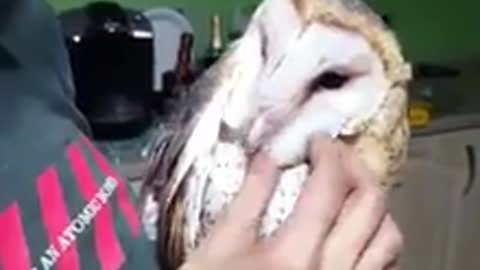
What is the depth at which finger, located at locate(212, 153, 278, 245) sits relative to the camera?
0.56 m

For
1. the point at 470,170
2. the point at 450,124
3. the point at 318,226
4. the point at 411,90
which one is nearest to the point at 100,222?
the point at 318,226

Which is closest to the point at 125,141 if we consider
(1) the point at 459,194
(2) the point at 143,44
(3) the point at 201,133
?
(2) the point at 143,44

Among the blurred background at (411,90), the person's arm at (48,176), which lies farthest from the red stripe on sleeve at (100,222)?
the blurred background at (411,90)

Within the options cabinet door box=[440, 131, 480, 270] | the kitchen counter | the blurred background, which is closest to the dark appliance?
the blurred background

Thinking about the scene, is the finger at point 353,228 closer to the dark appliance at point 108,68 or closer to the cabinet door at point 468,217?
the dark appliance at point 108,68

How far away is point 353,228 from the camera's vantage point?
58 centimetres

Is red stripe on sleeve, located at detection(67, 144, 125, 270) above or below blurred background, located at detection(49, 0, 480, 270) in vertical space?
above

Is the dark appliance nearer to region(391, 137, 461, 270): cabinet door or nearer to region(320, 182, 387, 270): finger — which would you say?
region(391, 137, 461, 270): cabinet door

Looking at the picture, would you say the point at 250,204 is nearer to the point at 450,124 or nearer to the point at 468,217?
the point at 450,124

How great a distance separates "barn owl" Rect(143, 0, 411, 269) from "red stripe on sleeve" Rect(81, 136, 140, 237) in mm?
39

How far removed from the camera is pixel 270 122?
1.92ft

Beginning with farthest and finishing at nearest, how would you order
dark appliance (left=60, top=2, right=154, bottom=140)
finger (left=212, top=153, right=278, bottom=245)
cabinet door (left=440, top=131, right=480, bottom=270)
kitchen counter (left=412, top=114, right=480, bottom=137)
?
cabinet door (left=440, top=131, right=480, bottom=270) → kitchen counter (left=412, top=114, right=480, bottom=137) → dark appliance (left=60, top=2, right=154, bottom=140) → finger (left=212, top=153, right=278, bottom=245)

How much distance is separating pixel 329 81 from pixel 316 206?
0.27ft

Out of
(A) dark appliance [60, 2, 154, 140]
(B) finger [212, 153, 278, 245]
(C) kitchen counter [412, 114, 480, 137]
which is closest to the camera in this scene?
(B) finger [212, 153, 278, 245]
